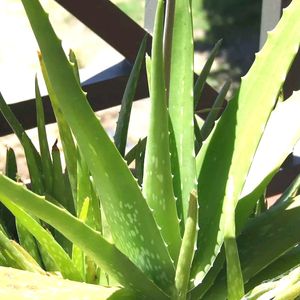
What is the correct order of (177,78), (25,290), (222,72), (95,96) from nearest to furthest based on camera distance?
1. (25,290)
2. (177,78)
3. (95,96)
4. (222,72)

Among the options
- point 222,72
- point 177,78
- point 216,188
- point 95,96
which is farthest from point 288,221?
point 222,72

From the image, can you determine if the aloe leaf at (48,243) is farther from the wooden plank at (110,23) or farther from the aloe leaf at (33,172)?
the wooden plank at (110,23)

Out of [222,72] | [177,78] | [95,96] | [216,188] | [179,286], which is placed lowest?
[179,286]

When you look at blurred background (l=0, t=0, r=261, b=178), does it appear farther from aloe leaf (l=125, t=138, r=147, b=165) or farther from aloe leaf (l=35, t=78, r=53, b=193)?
aloe leaf (l=35, t=78, r=53, b=193)

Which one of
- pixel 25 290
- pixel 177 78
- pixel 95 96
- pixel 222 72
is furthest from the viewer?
pixel 222 72

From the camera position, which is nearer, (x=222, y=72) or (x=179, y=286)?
(x=179, y=286)

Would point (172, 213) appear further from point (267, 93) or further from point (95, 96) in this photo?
point (95, 96)

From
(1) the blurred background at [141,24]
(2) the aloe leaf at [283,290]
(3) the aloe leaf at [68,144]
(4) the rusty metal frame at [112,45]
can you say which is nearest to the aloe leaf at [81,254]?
(3) the aloe leaf at [68,144]

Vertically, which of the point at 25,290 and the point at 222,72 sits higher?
the point at 222,72

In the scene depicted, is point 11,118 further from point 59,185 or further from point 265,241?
point 265,241
